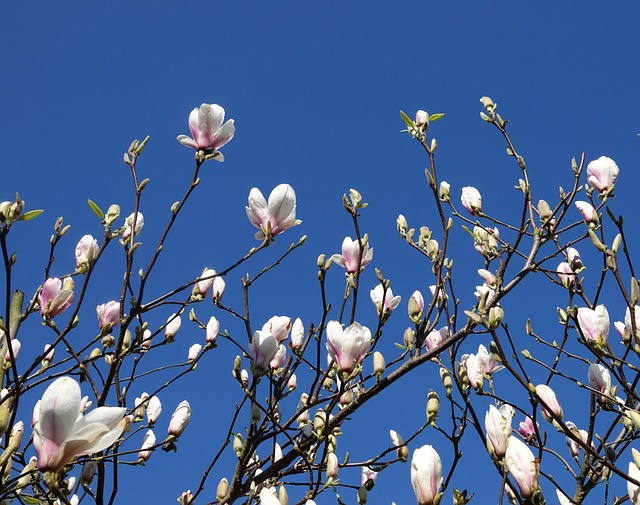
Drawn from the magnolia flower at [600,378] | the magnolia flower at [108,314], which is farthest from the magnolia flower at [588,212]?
the magnolia flower at [108,314]

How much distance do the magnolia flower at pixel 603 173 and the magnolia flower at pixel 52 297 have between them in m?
2.41

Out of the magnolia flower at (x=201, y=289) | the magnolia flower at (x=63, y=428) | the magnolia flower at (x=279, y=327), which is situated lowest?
the magnolia flower at (x=63, y=428)

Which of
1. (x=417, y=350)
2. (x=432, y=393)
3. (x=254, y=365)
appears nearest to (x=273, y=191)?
(x=254, y=365)

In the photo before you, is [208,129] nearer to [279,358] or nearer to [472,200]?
[279,358]

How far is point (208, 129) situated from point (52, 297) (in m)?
0.83

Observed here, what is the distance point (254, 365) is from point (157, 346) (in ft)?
1.98

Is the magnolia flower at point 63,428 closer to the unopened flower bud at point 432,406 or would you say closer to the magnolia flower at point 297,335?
the unopened flower bud at point 432,406

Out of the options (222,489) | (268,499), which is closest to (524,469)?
(268,499)

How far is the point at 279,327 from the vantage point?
246cm

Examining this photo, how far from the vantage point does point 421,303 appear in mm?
2391

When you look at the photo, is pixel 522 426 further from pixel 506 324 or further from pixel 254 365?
pixel 254 365

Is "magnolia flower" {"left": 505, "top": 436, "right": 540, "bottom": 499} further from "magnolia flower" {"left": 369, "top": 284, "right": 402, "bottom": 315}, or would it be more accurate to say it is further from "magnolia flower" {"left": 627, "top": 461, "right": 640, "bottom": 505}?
"magnolia flower" {"left": 369, "top": 284, "right": 402, "bottom": 315}

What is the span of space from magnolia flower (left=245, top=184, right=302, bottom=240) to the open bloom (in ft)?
0.71

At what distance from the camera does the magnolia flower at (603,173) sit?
112 inches
